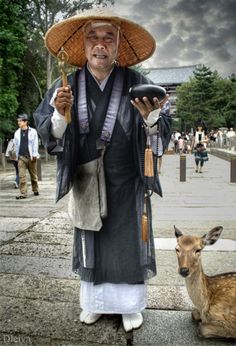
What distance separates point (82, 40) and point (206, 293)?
1.94m

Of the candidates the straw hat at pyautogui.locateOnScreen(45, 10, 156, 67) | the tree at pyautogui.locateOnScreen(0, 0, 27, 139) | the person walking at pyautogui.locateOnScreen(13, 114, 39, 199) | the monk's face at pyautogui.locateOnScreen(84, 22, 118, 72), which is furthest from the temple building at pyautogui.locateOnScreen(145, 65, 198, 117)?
the monk's face at pyautogui.locateOnScreen(84, 22, 118, 72)

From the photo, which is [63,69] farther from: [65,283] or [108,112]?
[65,283]

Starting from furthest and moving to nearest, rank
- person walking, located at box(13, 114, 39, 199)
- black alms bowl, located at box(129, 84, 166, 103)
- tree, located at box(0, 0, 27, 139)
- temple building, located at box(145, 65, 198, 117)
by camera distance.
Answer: temple building, located at box(145, 65, 198, 117), tree, located at box(0, 0, 27, 139), person walking, located at box(13, 114, 39, 199), black alms bowl, located at box(129, 84, 166, 103)

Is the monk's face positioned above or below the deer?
above

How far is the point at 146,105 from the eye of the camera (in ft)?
7.39

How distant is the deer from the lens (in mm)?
2383

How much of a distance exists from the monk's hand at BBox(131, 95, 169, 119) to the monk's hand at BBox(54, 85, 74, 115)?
38 cm

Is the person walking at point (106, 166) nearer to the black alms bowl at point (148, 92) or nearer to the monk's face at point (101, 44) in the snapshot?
the monk's face at point (101, 44)

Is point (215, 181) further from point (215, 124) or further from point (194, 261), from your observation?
point (215, 124)

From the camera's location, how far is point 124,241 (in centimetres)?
260

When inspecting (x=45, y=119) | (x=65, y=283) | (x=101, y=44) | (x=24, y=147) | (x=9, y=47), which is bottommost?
(x=65, y=283)

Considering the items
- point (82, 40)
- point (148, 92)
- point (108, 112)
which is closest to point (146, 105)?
point (148, 92)

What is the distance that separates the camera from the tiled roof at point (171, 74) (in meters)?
63.1

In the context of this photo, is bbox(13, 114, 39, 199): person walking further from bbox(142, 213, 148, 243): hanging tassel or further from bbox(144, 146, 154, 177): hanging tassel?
bbox(144, 146, 154, 177): hanging tassel
